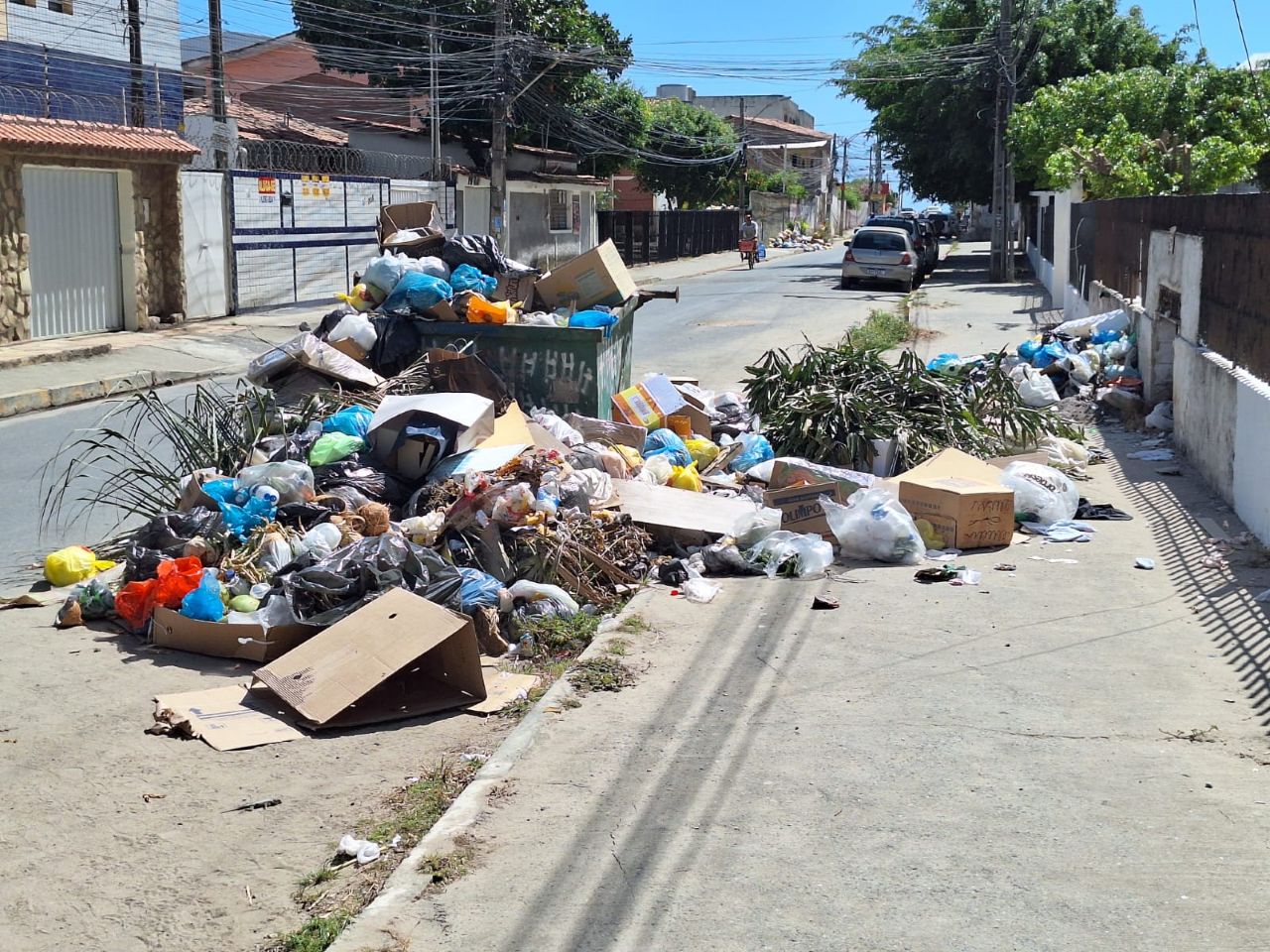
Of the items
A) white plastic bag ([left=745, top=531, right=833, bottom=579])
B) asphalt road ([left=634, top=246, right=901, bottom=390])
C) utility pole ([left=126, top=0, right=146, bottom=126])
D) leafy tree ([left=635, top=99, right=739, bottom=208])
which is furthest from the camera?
leafy tree ([left=635, top=99, right=739, bottom=208])

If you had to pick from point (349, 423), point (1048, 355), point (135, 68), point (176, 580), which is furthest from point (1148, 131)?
point (176, 580)

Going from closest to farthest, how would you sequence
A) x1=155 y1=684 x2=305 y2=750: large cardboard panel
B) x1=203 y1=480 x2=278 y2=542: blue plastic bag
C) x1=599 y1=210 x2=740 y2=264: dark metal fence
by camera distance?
1. x1=155 y1=684 x2=305 y2=750: large cardboard panel
2. x1=203 y1=480 x2=278 y2=542: blue plastic bag
3. x1=599 y1=210 x2=740 y2=264: dark metal fence

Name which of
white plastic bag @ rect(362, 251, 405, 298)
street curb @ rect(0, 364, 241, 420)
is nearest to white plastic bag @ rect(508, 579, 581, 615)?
white plastic bag @ rect(362, 251, 405, 298)

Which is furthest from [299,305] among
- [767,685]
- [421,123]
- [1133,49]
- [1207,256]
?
[1133,49]

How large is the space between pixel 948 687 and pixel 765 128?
89.9 metres

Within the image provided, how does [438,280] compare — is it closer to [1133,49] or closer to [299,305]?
[299,305]

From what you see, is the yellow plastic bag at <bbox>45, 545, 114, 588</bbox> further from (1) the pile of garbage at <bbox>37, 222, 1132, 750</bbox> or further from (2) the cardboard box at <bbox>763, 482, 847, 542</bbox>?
(2) the cardboard box at <bbox>763, 482, 847, 542</bbox>

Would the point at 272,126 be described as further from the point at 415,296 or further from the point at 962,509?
the point at 962,509

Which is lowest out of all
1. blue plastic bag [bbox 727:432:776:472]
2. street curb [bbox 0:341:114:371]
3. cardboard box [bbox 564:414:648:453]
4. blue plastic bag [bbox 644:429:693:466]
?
blue plastic bag [bbox 727:432:776:472]

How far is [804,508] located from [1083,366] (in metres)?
6.81

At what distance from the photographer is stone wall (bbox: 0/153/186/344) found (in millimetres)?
16734

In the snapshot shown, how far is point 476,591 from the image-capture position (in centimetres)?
613

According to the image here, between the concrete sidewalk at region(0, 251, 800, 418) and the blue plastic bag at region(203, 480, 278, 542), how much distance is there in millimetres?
5235

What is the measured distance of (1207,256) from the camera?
33.1ft
